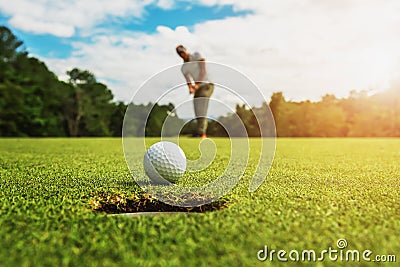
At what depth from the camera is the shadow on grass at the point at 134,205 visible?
83.9 inches

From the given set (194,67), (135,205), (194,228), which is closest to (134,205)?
(135,205)

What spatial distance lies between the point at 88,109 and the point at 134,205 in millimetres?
32585

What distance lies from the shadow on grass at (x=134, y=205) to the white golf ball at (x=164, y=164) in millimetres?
494

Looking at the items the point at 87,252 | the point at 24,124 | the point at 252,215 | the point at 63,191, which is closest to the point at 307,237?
the point at 252,215

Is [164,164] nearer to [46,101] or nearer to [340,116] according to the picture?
[46,101]

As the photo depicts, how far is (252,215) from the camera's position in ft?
5.70

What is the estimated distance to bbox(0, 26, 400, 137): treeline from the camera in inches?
1086

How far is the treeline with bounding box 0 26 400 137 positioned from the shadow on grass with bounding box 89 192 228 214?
2312 cm

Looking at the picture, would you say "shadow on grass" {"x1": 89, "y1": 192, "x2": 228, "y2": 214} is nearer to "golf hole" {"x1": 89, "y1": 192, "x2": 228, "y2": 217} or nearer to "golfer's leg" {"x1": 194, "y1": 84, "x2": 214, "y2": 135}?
"golf hole" {"x1": 89, "y1": 192, "x2": 228, "y2": 217}

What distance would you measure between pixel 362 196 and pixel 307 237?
95 centimetres

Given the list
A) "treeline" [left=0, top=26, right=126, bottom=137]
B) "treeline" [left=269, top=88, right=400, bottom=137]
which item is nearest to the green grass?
"treeline" [left=0, top=26, right=126, bottom=137]

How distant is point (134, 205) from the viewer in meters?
2.26

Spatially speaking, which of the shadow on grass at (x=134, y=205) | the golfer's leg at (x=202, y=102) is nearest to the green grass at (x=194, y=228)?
the shadow on grass at (x=134, y=205)

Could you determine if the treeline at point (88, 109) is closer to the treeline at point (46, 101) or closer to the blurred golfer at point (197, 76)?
the treeline at point (46, 101)
